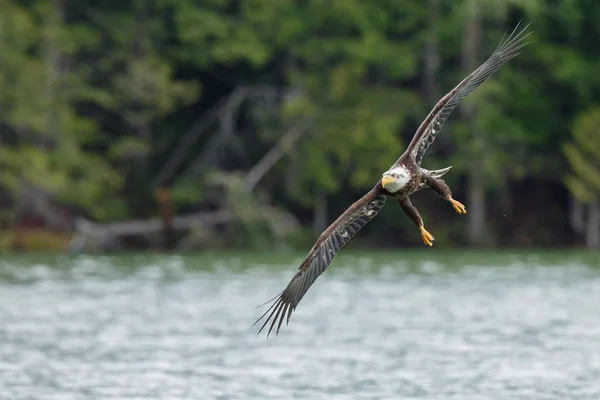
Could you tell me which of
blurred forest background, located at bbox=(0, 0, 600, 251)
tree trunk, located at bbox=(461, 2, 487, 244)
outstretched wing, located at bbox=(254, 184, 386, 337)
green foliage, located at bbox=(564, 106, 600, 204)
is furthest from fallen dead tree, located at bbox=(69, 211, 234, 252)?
outstretched wing, located at bbox=(254, 184, 386, 337)

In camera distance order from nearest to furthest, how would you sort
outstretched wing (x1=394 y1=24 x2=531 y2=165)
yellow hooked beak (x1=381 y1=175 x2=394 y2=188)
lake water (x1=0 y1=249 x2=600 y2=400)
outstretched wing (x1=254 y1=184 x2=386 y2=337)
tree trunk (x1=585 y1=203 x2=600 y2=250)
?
outstretched wing (x1=254 y1=184 x2=386 y2=337) < outstretched wing (x1=394 y1=24 x2=531 y2=165) < yellow hooked beak (x1=381 y1=175 x2=394 y2=188) < lake water (x1=0 y1=249 x2=600 y2=400) < tree trunk (x1=585 y1=203 x2=600 y2=250)

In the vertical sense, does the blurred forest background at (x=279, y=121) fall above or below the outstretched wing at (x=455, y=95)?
above

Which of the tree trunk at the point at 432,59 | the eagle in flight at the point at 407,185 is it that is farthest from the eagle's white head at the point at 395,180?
the tree trunk at the point at 432,59

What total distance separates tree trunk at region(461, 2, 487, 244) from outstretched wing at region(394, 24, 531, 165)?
24.9 metres

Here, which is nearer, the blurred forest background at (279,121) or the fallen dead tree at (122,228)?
the fallen dead tree at (122,228)

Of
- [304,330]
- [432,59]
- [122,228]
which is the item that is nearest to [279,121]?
[432,59]

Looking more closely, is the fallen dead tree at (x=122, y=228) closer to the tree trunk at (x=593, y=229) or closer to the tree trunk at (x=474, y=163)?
the tree trunk at (x=474, y=163)

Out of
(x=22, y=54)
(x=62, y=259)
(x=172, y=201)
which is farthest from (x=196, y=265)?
(x=22, y=54)

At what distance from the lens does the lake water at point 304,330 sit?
1738 centimetres

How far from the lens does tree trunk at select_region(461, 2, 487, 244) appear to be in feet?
131

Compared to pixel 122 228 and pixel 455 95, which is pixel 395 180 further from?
pixel 122 228

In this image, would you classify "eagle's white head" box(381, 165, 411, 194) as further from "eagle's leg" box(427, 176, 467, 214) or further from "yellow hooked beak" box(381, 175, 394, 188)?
"eagle's leg" box(427, 176, 467, 214)

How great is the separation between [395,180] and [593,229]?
26.1m

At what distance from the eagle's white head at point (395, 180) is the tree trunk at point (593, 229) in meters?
25.7
